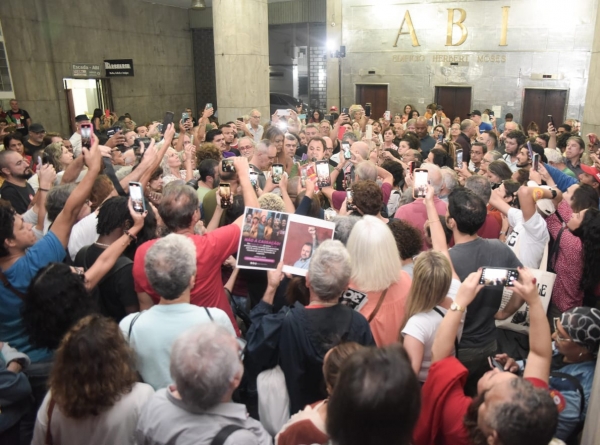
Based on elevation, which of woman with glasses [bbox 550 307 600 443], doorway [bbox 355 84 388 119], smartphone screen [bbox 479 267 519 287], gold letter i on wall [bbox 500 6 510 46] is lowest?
woman with glasses [bbox 550 307 600 443]

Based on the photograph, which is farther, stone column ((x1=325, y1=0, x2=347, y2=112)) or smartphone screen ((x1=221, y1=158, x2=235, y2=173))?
stone column ((x1=325, y1=0, x2=347, y2=112))

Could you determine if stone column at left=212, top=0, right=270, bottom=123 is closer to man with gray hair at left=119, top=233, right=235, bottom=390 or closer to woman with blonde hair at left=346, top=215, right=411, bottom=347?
woman with blonde hair at left=346, top=215, right=411, bottom=347

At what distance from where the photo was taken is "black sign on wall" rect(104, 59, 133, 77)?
1644 cm

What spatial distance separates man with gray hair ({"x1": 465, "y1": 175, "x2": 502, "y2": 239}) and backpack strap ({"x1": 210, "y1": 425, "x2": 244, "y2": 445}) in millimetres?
2883

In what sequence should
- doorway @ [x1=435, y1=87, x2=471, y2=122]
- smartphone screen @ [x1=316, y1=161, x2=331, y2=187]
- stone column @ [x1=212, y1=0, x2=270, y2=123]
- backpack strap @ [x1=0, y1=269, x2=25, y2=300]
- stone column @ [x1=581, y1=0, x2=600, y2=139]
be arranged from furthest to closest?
1. doorway @ [x1=435, y1=87, x2=471, y2=122]
2. stone column @ [x1=212, y1=0, x2=270, y2=123]
3. stone column @ [x1=581, y1=0, x2=600, y2=139]
4. smartphone screen @ [x1=316, y1=161, x2=331, y2=187]
5. backpack strap @ [x1=0, y1=269, x2=25, y2=300]

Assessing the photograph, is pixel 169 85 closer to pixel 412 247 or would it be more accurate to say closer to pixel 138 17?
pixel 138 17

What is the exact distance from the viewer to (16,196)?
493 centimetres

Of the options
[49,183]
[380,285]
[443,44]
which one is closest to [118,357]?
[380,285]

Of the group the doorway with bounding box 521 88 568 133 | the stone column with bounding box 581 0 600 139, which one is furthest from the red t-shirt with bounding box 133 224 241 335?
the doorway with bounding box 521 88 568 133

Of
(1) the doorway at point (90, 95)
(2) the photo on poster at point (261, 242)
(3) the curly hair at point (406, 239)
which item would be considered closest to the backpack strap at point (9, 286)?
(2) the photo on poster at point (261, 242)

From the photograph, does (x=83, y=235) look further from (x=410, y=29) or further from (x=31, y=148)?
(x=410, y=29)

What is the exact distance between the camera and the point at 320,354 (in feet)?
7.43

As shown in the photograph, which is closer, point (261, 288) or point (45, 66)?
point (261, 288)

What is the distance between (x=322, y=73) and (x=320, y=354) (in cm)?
1837
